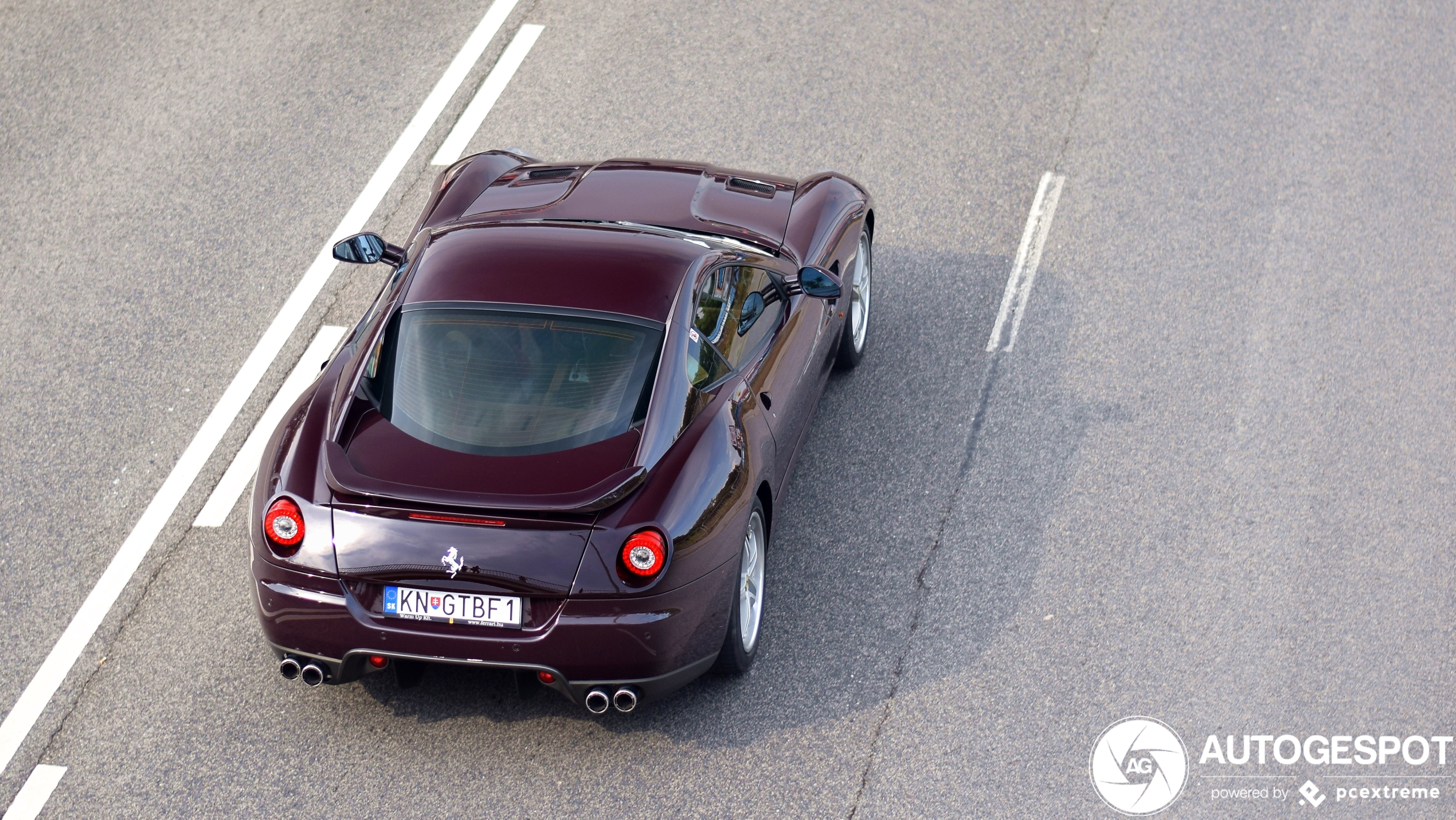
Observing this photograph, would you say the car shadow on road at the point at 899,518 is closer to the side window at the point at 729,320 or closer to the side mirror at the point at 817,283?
the side window at the point at 729,320

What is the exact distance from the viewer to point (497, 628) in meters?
5.15

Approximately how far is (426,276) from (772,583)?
2.09 meters

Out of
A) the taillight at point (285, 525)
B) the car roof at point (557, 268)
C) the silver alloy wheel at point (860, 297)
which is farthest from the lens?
the silver alloy wheel at point (860, 297)

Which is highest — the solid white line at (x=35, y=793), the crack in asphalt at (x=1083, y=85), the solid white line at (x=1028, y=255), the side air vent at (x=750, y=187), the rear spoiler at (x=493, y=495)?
the crack in asphalt at (x=1083, y=85)

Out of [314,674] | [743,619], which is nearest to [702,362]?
[743,619]

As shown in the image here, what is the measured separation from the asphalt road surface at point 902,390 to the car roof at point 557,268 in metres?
1.55

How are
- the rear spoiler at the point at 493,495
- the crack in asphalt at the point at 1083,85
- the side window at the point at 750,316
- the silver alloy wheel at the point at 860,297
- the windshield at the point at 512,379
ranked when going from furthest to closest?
the crack in asphalt at the point at 1083,85, the silver alloy wheel at the point at 860,297, the side window at the point at 750,316, the windshield at the point at 512,379, the rear spoiler at the point at 493,495

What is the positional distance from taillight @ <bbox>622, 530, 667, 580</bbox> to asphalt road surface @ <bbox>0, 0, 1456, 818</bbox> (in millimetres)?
899

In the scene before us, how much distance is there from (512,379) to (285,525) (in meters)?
1.02

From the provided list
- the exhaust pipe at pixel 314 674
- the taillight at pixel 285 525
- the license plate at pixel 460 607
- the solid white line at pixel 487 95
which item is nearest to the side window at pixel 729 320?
the license plate at pixel 460 607

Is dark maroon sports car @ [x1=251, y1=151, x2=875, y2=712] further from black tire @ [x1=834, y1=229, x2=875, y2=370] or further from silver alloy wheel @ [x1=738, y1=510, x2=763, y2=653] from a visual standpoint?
black tire @ [x1=834, y1=229, x2=875, y2=370]

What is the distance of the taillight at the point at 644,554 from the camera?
5.17 meters

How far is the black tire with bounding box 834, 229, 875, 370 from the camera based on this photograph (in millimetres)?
7566

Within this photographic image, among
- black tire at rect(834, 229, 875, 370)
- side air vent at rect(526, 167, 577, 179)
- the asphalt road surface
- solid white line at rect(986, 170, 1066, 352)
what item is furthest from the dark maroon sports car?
solid white line at rect(986, 170, 1066, 352)
